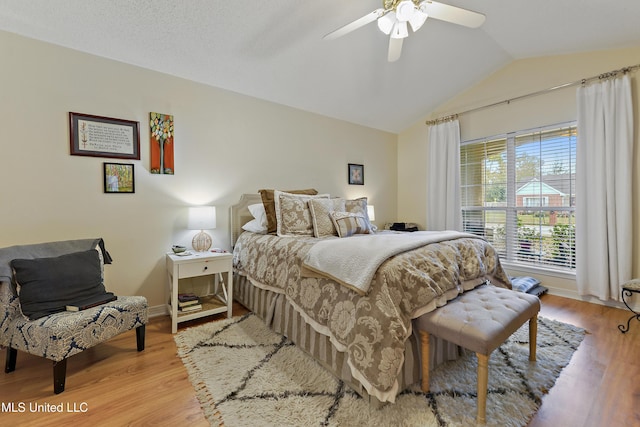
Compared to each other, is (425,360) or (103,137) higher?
(103,137)

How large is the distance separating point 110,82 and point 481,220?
14.7 feet

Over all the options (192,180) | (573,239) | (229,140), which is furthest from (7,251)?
(573,239)

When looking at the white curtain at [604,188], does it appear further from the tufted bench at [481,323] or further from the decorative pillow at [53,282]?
the decorative pillow at [53,282]

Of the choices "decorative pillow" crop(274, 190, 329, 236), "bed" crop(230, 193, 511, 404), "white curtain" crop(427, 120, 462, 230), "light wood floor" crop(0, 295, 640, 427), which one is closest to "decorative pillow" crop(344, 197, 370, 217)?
"decorative pillow" crop(274, 190, 329, 236)

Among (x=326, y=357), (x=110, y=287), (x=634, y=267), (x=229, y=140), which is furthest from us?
(x=229, y=140)

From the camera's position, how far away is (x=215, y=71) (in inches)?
108

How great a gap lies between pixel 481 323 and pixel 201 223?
7.44ft

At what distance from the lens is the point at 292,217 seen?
268 cm

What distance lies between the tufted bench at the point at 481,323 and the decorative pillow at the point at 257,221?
1.69m

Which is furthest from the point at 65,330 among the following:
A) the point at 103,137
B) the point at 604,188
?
the point at 604,188

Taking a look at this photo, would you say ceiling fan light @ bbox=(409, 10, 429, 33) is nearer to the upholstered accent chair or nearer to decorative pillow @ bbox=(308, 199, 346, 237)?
decorative pillow @ bbox=(308, 199, 346, 237)

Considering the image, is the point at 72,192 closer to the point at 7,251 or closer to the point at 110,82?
the point at 7,251

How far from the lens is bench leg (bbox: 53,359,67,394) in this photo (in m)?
1.56

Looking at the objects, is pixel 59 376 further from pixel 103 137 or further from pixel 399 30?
pixel 399 30
